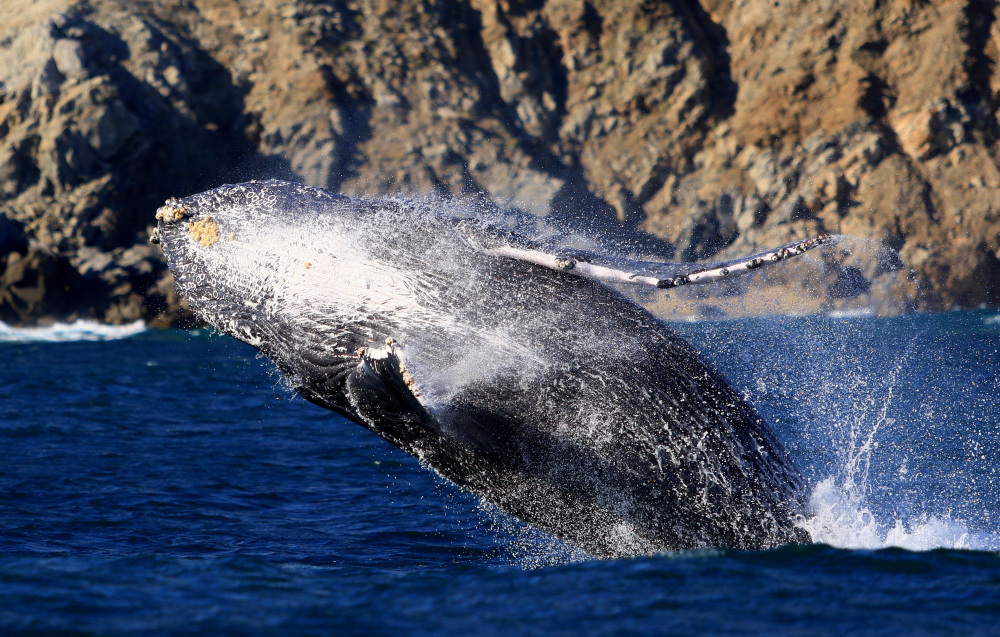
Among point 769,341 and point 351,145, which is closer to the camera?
point 769,341

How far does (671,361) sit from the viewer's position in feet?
25.2

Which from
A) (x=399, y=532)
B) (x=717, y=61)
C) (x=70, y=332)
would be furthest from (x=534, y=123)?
(x=399, y=532)

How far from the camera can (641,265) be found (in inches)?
286

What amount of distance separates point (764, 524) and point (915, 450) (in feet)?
23.1

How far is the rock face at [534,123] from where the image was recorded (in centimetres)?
4606

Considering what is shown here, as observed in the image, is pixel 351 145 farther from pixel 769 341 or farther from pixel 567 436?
pixel 567 436

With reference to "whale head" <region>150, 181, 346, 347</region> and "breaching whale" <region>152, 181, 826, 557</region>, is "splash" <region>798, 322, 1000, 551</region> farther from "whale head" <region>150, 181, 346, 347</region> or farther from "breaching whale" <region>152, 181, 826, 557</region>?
"whale head" <region>150, 181, 346, 347</region>

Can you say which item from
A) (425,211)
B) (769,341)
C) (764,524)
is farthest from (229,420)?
(769,341)

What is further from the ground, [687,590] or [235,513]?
[687,590]

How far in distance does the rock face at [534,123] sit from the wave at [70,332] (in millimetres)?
802

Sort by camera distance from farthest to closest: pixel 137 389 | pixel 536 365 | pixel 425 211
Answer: pixel 137 389
pixel 425 211
pixel 536 365

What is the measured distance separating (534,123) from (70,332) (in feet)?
89.3

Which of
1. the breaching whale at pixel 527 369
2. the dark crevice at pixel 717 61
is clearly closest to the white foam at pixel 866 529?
the breaching whale at pixel 527 369

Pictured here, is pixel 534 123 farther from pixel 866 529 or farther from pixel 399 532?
pixel 866 529
